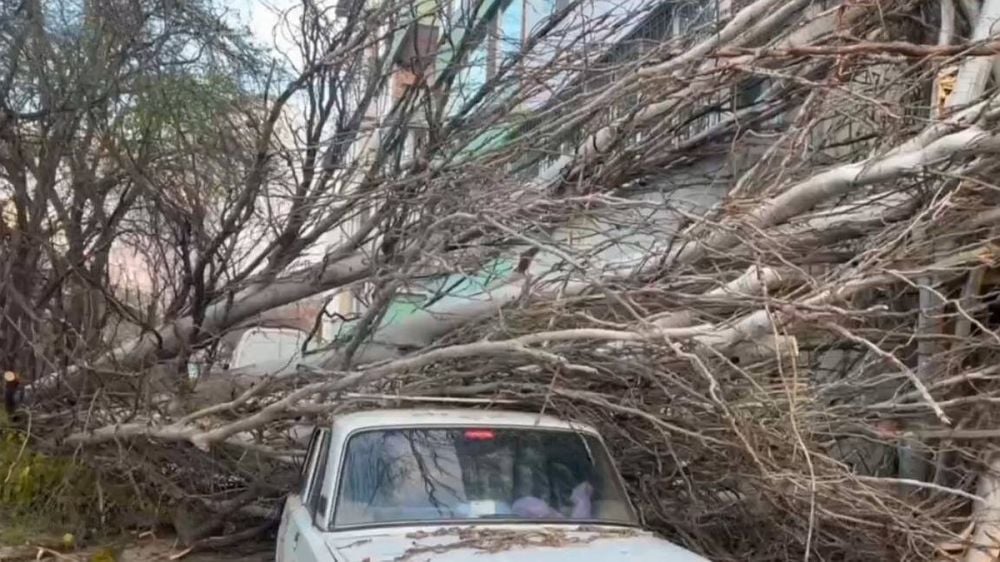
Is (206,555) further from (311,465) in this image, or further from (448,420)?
(448,420)

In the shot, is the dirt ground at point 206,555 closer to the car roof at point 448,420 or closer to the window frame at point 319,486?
the window frame at point 319,486

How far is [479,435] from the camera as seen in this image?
5.38m

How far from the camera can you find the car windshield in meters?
5.04

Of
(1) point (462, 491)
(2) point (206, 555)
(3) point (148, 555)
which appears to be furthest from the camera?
(3) point (148, 555)

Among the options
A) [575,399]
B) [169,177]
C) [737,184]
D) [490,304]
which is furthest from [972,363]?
[169,177]

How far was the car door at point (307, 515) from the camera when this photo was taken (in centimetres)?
489

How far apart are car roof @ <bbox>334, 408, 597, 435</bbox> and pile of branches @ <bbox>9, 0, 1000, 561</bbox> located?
0.24 m

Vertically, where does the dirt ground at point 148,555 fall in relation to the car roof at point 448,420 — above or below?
below

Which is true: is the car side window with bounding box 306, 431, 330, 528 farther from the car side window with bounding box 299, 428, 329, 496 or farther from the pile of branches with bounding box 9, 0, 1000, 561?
the pile of branches with bounding box 9, 0, 1000, 561

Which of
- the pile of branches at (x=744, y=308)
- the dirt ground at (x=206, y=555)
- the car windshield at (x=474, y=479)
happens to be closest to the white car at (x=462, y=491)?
the car windshield at (x=474, y=479)

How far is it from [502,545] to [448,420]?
1027mm

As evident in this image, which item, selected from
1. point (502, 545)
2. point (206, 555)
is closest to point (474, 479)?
point (502, 545)

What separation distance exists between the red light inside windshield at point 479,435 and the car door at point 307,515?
0.76 meters

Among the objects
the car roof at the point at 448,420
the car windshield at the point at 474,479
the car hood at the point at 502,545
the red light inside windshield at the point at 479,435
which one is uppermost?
the car roof at the point at 448,420
